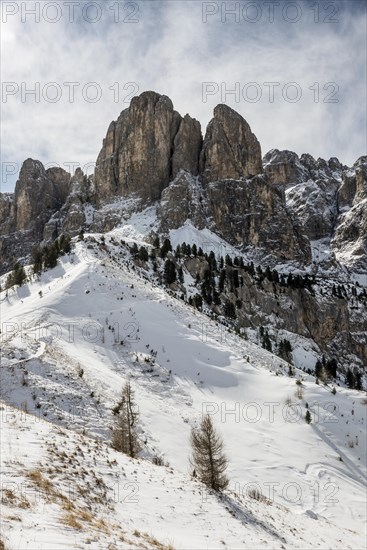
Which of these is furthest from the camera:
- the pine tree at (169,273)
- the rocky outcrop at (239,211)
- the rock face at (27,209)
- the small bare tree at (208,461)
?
the rock face at (27,209)

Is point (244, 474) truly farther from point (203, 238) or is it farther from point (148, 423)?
point (203, 238)

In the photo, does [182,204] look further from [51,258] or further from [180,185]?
[51,258]

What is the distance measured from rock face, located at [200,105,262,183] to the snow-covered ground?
111m

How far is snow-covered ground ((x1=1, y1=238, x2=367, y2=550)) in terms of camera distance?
10305 mm

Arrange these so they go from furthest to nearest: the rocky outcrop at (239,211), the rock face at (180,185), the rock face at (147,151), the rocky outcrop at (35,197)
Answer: the rocky outcrop at (35,197), the rock face at (147,151), the rock face at (180,185), the rocky outcrop at (239,211)

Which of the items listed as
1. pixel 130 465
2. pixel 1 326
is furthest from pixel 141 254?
pixel 130 465

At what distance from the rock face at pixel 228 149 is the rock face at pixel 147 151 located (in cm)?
503

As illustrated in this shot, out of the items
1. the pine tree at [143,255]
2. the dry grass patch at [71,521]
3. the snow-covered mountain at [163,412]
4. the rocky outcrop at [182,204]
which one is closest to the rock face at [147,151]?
the rocky outcrop at [182,204]

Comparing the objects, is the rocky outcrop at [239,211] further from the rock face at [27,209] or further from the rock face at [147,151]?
the rock face at [27,209]

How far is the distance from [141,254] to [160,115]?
88.1m

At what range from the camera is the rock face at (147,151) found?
146250 mm

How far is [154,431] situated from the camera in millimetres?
22141

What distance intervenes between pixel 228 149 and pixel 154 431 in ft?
473

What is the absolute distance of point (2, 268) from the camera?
158m
